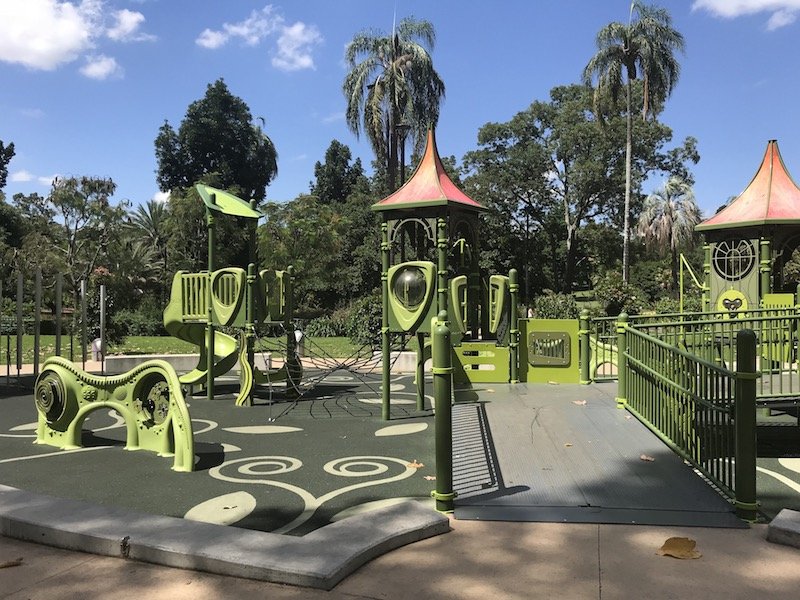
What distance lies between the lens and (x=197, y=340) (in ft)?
37.7

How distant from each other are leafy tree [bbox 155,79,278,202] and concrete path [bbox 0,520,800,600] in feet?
141

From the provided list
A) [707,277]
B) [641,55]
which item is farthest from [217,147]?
[707,277]

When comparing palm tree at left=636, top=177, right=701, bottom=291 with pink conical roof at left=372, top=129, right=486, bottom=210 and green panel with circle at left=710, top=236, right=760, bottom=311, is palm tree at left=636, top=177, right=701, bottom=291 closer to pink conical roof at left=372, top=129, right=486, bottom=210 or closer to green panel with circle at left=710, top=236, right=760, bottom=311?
green panel with circle at left=710, top=236, right=760, bottom=311

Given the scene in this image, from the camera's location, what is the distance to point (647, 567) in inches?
126

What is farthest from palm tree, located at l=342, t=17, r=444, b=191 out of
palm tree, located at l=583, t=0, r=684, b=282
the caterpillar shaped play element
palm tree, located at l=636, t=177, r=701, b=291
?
the caterpillar shaped play element

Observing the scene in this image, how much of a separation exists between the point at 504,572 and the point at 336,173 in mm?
53705

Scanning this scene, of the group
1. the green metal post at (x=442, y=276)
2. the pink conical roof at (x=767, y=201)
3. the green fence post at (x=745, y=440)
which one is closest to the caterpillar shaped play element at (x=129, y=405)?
the green metal post at (x=442, y=276)

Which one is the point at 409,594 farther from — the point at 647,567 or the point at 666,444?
the point at 666,444

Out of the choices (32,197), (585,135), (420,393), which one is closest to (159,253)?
(32,197)

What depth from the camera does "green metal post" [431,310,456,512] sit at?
4.18 metres

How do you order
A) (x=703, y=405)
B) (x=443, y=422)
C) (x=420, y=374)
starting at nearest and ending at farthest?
(x=443, y=422) < (x=703, y=405) < (x=420, y=374)

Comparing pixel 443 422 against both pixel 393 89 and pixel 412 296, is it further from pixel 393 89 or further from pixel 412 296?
pixel 393 89

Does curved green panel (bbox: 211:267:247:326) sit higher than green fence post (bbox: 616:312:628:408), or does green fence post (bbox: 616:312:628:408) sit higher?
curved green panel (bbox: 211:267:247:326)

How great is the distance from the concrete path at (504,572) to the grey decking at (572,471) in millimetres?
365
